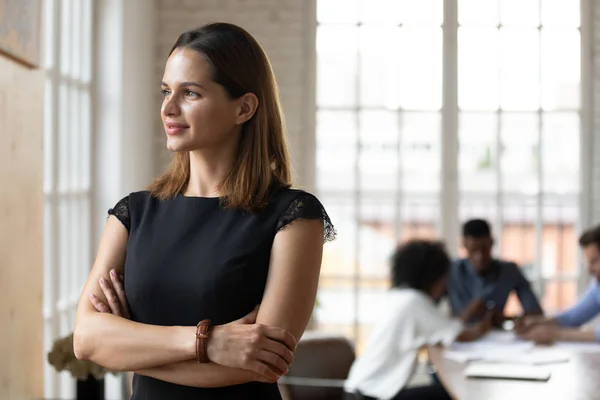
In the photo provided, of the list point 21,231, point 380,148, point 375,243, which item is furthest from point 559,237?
point 21,231

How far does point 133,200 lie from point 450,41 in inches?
196

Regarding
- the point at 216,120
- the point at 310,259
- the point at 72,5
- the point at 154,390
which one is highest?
the point at 72,5

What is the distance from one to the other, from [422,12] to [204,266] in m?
5.18

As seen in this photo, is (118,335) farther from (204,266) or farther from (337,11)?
(337,11)

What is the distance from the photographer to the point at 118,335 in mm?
1823

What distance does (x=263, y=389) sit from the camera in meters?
1.83

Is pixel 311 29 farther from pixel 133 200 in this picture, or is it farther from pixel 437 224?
pixel 133 200

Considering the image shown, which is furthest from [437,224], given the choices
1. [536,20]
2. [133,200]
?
[133,200]

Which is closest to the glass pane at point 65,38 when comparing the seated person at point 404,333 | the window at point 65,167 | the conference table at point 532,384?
the window at point 65,167

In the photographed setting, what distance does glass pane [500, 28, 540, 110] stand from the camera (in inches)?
263

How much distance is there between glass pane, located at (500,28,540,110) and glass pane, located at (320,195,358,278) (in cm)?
132

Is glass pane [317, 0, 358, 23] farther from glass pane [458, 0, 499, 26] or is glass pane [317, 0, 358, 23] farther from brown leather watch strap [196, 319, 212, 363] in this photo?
brown leather watch strap [196, 319, 212, 363]

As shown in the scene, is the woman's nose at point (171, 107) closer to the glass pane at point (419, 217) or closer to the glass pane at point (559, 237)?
the glass pane at point (419, 217)

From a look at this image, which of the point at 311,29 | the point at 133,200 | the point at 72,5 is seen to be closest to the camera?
the point at 133,200
